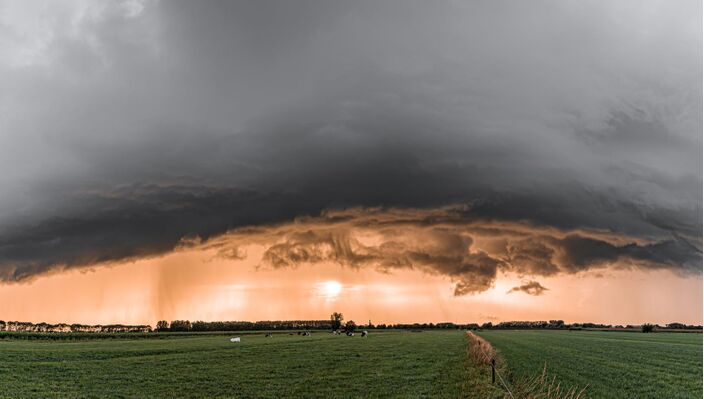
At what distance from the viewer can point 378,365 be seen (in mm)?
41031

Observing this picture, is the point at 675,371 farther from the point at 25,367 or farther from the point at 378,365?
the point at 25,367

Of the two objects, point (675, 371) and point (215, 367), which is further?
point (675, 371)

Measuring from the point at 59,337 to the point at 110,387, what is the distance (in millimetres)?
109474

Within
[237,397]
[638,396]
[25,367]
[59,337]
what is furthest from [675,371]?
[59,337]

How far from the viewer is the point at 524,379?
32625 mm

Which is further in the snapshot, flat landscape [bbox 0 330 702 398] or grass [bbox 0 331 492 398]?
flat landscape [bbox 0 330 702 398]

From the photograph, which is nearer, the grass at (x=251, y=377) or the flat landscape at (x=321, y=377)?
the grass at (x=251, y=377)

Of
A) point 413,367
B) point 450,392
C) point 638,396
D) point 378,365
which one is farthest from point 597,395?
point 378,365

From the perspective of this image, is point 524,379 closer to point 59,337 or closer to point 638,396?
point 638,396

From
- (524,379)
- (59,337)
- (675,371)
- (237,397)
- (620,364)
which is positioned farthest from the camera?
(59,337)

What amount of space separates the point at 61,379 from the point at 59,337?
104341 mm

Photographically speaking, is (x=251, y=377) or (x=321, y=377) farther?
(x=251, y=377)

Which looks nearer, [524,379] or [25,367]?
[524,379]

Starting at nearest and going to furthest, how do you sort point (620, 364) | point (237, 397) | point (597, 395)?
point (237, 397)
point (597, 395)
point (620, 364)
